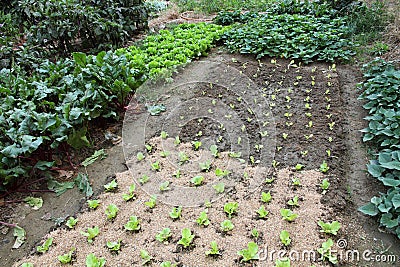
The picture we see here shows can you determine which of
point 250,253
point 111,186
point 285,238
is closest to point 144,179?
point 111,186

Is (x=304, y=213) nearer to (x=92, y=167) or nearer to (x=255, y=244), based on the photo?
(x=255, y=244)

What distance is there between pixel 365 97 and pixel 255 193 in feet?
6.63

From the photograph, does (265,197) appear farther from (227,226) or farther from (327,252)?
(327,252)

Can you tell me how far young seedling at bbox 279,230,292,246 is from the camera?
2482 millimetres

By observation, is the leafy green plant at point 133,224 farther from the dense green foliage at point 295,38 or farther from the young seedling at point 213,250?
the dense green foliage at point 295,38

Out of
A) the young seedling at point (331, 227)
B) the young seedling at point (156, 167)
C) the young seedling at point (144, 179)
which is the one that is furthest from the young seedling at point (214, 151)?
the young seedling at point (331, 227)

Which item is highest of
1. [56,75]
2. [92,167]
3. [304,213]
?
[56,75]

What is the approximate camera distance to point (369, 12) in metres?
6.16

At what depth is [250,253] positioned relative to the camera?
2.39 metres

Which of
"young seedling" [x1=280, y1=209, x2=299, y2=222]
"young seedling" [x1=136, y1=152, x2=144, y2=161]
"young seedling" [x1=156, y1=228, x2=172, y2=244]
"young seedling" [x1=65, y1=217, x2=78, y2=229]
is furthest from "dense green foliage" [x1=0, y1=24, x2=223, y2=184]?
"young seedling" [x1=280, y1=209, x2=299, y2=222]

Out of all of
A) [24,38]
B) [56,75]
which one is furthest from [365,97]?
[24,38]

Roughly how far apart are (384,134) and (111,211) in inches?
106

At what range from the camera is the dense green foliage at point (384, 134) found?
103 inches

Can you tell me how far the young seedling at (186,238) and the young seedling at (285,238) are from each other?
0.66 metres
